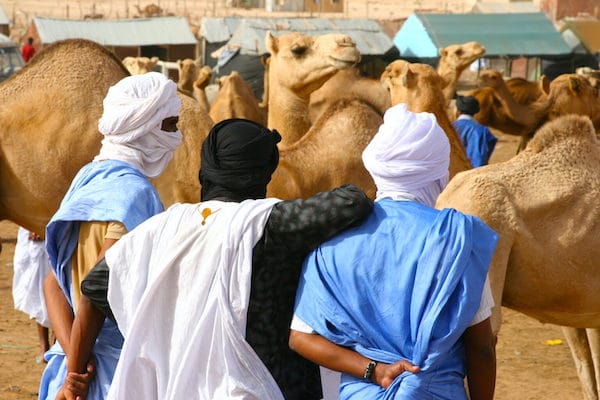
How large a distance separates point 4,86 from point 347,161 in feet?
6.65

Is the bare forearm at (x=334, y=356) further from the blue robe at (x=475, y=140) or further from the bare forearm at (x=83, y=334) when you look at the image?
the blue robe at (x=475, y=140)

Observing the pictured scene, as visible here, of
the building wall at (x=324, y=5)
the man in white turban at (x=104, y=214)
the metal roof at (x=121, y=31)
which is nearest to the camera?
the man in white turban at (x=104, y=214)

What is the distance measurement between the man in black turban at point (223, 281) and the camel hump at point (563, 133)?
2033 millimetres

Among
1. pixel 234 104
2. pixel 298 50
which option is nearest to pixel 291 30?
pixel 234 104

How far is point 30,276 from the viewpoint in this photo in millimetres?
7676

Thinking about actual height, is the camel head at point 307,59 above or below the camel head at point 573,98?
above

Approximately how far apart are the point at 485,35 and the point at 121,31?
32.1ft

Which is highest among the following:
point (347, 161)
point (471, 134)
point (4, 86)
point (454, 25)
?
point (4, 86)

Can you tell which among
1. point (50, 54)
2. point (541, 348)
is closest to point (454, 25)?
point (541, 348)

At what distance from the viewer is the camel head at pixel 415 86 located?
6.74 m

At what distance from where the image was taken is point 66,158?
6508mm

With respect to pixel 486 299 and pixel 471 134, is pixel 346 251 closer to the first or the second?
pixel 486 299

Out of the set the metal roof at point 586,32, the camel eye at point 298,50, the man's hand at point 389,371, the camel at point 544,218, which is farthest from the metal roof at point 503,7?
the man's hand at point 389,371

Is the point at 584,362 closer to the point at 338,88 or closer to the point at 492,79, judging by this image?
the point at 338,88
